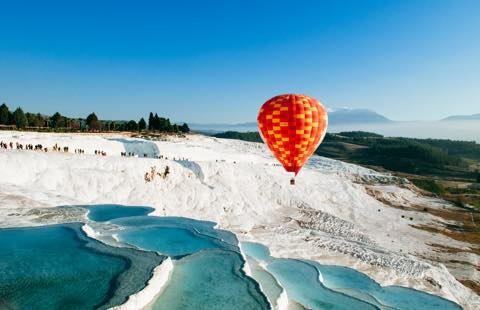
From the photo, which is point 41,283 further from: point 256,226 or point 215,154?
point 215,154

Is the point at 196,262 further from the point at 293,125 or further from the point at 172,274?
the point at 293,125

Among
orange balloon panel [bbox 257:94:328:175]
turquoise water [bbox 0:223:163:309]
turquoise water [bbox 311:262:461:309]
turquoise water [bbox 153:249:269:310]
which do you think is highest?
orange balloon panel [bbox 257:94:328:175]

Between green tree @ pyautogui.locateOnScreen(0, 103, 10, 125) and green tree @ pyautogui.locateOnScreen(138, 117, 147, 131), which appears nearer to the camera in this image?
green tree @ pyautogui.locateOnScreen(0, 103, 10, 125)

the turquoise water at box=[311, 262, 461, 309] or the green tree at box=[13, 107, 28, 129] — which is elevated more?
the green tree at box=[13, 107, 28, 129]

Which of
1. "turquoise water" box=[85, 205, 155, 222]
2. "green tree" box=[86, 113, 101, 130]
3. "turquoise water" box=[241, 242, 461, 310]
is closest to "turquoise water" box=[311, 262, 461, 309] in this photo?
"turquoise water" box=[241, 242, 461, 310]

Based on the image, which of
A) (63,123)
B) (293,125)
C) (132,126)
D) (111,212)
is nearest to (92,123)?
(63,123)

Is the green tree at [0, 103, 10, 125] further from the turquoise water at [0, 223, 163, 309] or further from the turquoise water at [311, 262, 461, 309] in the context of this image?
the turquoise water at [311, 262, 461, 309]

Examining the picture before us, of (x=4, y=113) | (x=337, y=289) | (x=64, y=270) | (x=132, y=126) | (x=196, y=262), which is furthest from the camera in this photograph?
(x=132, y=126)
